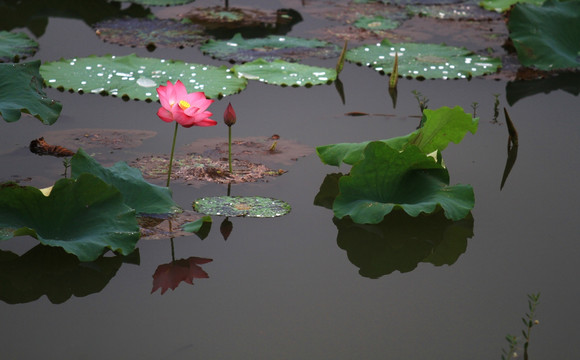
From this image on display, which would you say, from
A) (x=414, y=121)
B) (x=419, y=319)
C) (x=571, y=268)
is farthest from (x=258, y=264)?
(x=414, y=121)

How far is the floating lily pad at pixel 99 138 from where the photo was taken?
10.8 ft

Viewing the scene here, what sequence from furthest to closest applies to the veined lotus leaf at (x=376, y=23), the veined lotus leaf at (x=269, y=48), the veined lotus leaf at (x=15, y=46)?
the veined lotus leaf at (x=376, y=23) < the veined lotus leaf at (x=269, y=48) < the veined lotus leaf at (x=15, y=46)

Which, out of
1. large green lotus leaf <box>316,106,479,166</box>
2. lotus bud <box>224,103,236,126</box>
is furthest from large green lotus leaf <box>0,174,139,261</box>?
large green lotus leaf <box>316,106,479,166</box>

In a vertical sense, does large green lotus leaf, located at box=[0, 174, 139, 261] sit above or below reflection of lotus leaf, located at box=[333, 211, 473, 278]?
above

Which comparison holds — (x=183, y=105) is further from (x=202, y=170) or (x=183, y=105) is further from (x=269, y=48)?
(x=269, y=48)

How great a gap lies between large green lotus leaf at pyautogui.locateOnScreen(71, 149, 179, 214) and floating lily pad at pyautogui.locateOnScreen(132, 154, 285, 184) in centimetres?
31

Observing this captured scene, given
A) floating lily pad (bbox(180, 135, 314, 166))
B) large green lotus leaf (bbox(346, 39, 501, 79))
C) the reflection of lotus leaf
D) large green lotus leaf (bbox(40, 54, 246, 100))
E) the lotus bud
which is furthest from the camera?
large green lotus leaf (bbox(346, 39, 501, 79))

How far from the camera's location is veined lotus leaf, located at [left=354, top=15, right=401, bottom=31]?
561 cm

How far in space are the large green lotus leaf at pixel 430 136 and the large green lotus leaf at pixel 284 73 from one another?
4.37 feet

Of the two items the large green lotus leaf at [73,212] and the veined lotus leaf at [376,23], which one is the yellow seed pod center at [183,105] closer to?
the large green lotus leaf at [73,212]

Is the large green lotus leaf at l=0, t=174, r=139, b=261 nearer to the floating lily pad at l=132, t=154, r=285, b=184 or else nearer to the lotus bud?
the floating lily pad at l=132, t=154, r=285, b=184

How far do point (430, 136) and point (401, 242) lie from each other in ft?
1.52

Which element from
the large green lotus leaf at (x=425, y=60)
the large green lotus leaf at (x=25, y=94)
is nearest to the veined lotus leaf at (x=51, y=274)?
the large green lotus leaf at (x=25, y=94)

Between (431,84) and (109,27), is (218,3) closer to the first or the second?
(109,27)
